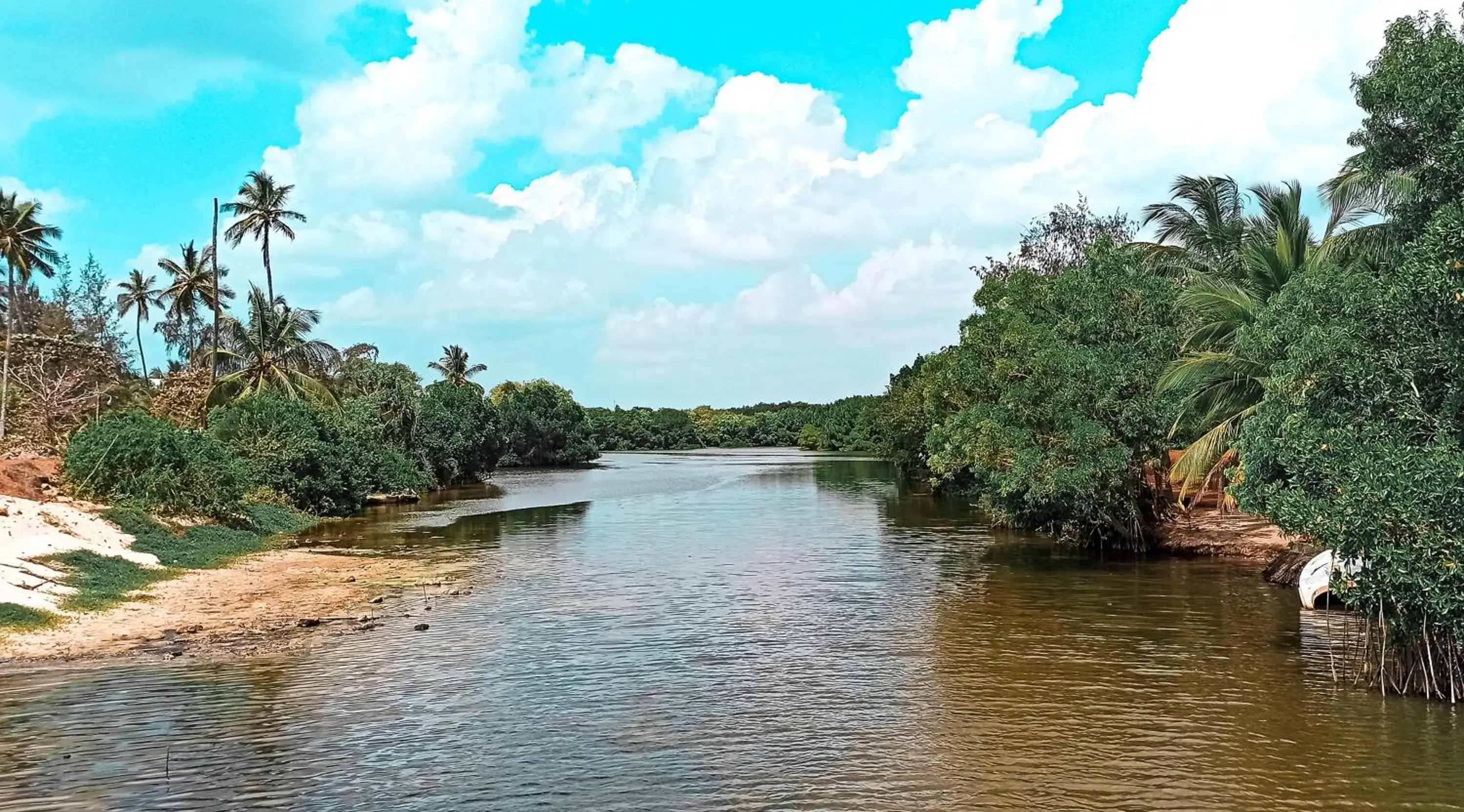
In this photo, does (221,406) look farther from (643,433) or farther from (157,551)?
(643,433)

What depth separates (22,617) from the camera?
19.8 m

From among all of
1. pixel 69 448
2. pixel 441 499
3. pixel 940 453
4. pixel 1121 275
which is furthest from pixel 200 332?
pixel 1121 275

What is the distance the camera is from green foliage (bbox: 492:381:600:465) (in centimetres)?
11150

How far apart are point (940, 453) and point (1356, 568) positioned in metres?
20.5

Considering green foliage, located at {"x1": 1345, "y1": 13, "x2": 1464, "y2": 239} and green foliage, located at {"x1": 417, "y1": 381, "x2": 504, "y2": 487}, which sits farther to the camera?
green foliage, located at {"x1": 417, "y1": 381, "x2": 504, "y2": 487}

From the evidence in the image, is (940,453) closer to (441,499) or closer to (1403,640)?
(1403,640)

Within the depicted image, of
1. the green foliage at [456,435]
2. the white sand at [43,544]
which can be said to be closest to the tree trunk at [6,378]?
the white sand at [43,544]

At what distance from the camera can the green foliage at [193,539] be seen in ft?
96.6

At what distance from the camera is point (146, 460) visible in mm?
33688

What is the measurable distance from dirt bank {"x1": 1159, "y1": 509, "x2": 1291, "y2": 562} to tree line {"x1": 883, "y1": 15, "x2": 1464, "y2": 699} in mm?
924

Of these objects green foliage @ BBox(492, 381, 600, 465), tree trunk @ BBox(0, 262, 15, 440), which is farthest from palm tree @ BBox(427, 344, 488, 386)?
tree trunk @ BBox(0, 262, 15, 440)

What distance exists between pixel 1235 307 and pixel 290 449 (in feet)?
125

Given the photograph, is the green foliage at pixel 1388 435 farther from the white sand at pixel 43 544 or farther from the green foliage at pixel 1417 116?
the white sand at pixel 43 544

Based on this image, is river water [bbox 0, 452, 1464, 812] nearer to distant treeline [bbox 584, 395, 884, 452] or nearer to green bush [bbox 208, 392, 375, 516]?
green bush [bbox 208, 392, 375, 516]
